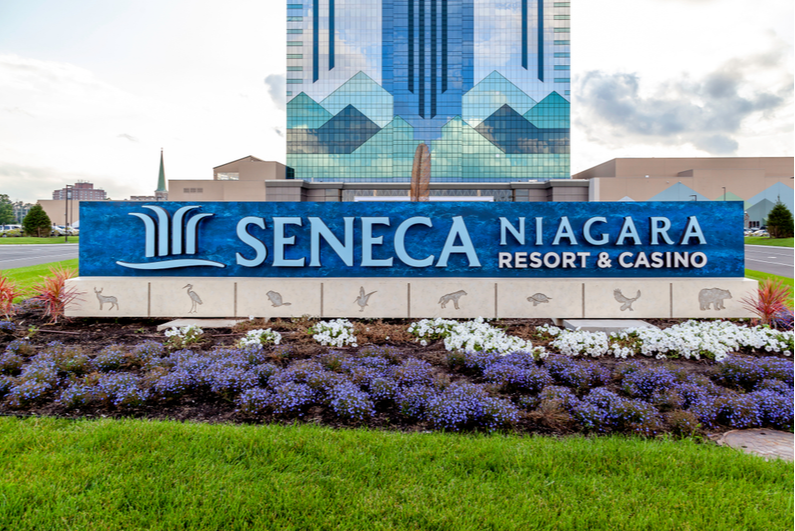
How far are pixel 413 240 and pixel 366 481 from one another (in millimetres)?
5872

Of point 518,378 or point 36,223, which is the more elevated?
point 36,223

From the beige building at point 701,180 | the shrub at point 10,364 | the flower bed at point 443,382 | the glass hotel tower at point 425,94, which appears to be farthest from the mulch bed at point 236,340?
the beige building at point 701,180

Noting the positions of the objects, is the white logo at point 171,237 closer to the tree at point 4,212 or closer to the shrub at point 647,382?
the shrub at point 647,382

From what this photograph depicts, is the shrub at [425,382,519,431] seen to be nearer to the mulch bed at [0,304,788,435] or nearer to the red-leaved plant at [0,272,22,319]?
the mulch bed at [0,304,788,435]

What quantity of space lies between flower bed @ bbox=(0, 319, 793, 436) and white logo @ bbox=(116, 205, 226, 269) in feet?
7.47

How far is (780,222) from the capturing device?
52.1 m

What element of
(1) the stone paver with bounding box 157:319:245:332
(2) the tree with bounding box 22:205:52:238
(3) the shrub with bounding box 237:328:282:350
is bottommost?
(3) the shrub with bounding box 237:328:282:350

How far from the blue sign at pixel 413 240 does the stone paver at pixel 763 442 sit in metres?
4.64

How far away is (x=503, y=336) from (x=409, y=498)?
4073 mm

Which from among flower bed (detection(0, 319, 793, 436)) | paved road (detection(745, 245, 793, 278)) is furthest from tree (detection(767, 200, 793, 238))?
flower bed (detection(0, 319, 793, 436))

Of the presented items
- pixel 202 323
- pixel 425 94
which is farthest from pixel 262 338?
pixel 425 94

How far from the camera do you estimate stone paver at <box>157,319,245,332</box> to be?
758cm

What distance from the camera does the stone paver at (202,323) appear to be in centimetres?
Answer: 758

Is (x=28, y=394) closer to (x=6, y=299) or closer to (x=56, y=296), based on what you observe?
(x=56, y=296)
